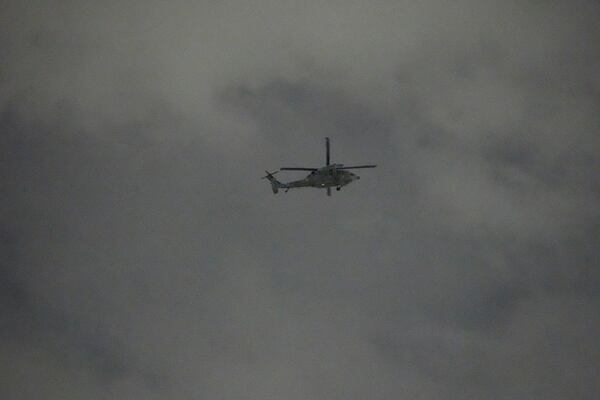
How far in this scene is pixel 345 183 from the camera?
127500mm

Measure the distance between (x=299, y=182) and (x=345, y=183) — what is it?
10677 millimetres

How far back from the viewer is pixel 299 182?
13300 centimetres
